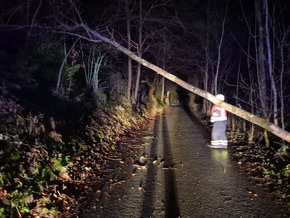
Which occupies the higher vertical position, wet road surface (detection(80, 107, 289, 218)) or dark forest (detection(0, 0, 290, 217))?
dark forest (detection(0, 0, 290, 217))

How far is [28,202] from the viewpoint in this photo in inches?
168

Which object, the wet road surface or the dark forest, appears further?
the dark forest

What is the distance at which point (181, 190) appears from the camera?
5.28m

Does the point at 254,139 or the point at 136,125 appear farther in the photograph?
the point at 136,125

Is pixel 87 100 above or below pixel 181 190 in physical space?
above

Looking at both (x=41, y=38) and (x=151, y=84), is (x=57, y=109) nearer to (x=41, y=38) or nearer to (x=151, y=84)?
(x=41, y=38)

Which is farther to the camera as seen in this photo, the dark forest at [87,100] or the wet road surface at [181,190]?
the dark forest at [87,100]

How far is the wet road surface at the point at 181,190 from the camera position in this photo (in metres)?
4.49

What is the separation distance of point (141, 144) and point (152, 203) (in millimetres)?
4232

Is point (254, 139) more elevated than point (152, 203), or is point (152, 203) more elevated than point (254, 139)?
point (254, 139)

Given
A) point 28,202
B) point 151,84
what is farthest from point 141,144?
point 151,84

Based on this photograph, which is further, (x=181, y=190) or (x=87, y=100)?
(x=87, y=100)

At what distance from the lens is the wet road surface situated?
4.49 meters

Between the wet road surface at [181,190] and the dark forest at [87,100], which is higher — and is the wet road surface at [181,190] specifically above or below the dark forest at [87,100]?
below
